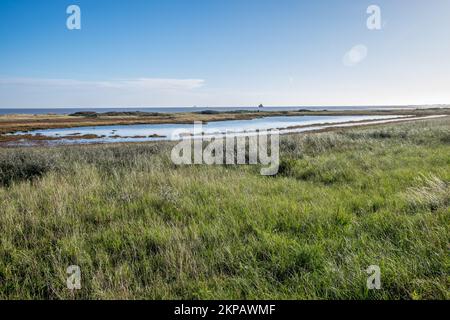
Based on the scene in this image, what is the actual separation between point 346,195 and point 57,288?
5.86m

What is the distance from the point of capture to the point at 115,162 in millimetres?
11898

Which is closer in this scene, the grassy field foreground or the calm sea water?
the grassy field foreground

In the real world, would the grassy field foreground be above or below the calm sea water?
below

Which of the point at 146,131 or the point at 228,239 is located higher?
the point at 146,131

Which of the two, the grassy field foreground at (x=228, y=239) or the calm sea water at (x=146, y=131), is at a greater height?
the calm sea water at (x=146, y=131)

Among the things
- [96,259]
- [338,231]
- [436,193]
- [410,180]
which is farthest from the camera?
[410,180]

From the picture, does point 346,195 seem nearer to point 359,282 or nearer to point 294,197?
point 294,197

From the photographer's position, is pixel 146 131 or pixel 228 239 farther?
pixel 146 131

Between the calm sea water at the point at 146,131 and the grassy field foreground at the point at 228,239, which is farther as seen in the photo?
the calm sea water at the point at 146,131

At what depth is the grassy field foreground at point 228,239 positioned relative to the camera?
3.14 m

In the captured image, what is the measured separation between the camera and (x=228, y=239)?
429cm

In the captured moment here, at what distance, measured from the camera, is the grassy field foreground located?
3.14 meters
